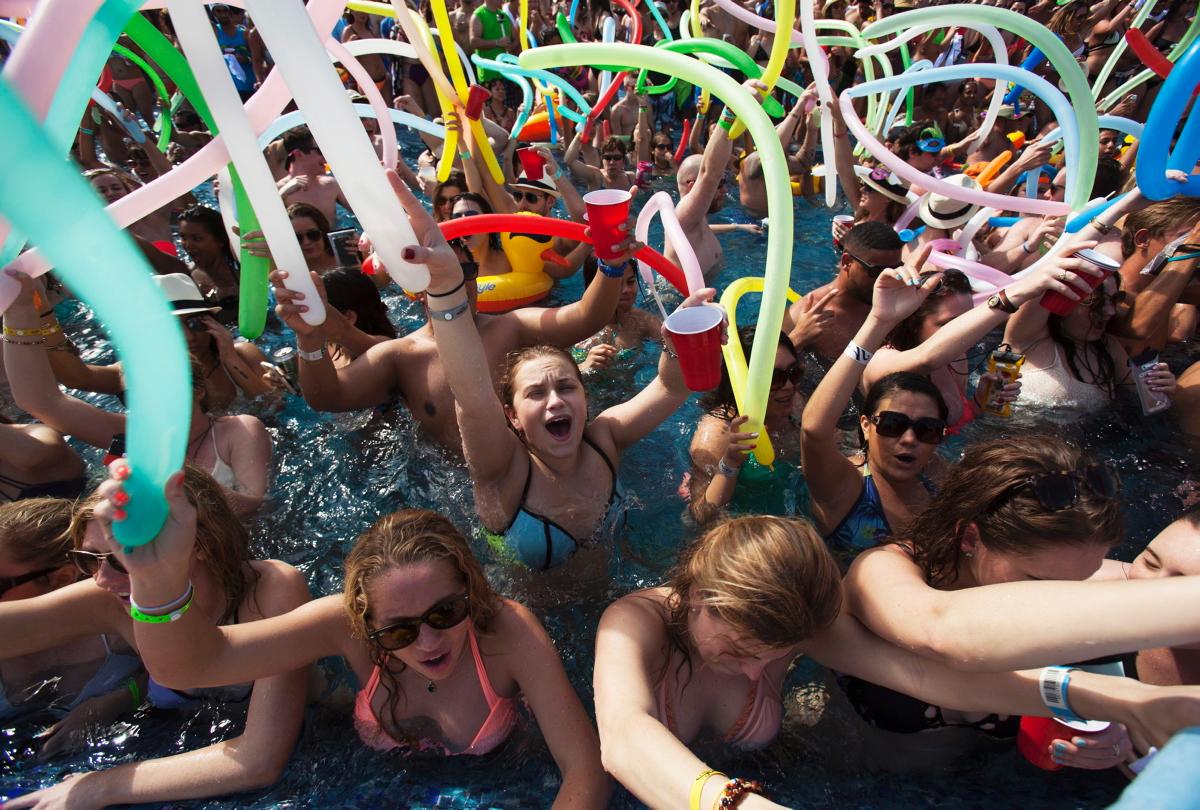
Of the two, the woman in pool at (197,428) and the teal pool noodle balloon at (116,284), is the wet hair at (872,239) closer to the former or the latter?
the woman in pool at (197,428)

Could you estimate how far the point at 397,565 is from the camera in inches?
Answer: 94.8

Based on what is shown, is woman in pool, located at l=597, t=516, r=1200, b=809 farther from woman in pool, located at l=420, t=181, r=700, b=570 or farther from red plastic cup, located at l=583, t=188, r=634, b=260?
red plastic cup, located at l=583, t=188, r=634, b=260

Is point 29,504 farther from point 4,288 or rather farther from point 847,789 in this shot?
point 847,789

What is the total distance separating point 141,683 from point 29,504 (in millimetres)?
920

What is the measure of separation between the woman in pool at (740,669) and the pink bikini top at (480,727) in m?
0.55

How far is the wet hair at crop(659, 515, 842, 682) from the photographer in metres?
2.13

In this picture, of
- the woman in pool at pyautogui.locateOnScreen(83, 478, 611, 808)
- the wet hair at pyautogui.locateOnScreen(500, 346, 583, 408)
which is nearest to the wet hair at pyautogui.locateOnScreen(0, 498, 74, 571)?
the woman in pool at pyautogui.locateOnScreen(83, 478, 611, 808)

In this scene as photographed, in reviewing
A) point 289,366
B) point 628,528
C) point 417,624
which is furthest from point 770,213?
point 289,366

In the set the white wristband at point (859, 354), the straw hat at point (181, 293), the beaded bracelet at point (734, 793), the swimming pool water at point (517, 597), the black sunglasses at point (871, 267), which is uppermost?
the straw hat at point (181, 293)


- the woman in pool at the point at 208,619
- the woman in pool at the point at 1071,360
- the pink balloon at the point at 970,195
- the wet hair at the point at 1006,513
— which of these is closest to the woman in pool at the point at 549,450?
the woman in pool at the point at 208,619

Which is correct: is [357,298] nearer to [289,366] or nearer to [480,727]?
[289,366]

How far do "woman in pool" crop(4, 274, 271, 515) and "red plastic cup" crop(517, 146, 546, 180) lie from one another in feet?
12.3

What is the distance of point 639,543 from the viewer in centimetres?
445

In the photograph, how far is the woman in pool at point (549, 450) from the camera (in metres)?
3.01
